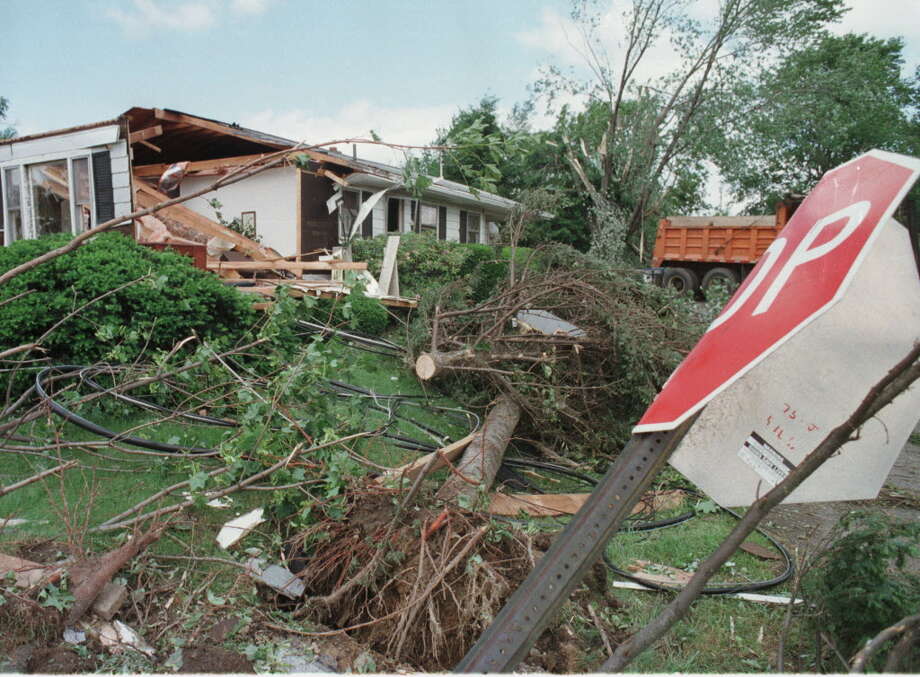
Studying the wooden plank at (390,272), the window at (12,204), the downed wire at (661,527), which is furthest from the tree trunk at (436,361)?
the window at (12,204)

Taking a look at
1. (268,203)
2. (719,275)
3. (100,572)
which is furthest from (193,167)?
(719,275)

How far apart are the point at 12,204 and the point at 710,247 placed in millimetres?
16841

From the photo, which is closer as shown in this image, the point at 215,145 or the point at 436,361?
the point at 436,361

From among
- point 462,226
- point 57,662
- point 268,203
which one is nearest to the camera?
point 57,662

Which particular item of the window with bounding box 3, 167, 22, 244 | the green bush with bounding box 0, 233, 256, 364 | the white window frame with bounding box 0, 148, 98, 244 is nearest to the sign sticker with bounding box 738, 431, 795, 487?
the green bush with bounding box 0, 233, 256, 364

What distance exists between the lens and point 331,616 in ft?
9.86

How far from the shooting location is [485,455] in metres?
4.96

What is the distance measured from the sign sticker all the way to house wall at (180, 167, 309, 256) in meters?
13.5

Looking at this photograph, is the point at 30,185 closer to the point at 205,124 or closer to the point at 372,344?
the point at 205,124

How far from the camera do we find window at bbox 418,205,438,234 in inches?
748

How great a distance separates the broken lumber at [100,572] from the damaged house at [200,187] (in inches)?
195

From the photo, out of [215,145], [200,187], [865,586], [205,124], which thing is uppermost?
[205,124]

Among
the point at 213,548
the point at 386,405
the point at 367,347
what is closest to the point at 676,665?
the point at 213,548

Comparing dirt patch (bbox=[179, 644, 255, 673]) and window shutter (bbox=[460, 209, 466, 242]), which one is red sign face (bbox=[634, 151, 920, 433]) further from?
window shutter (bbox=[460, 209, 466, 242])
